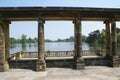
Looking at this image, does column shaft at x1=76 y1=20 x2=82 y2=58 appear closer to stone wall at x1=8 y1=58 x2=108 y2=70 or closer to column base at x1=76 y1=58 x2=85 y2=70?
column base at x1=76 y1=58 x2=85 y2=70

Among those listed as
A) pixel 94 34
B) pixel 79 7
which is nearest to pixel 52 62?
pixel 79 7

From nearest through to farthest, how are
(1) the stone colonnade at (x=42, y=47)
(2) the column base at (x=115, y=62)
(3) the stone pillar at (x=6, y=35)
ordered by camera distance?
(1) the stone colonnade at (x=42, y=47) < (2) the column base at (x=115, y=62) < (3) the stone pillar at (x=6, y=35)

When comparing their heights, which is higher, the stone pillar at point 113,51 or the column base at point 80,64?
the stone pillar at point 113,51

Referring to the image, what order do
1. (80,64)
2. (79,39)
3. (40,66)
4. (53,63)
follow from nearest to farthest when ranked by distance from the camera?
(40,66)
(80,64)
(79,39)
(53,63)

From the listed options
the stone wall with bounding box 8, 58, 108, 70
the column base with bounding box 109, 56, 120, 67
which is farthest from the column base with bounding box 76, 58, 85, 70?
the column base with bounding box 109, 56, 120, 67

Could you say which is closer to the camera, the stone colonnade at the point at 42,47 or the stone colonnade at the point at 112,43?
the stone colonnade at the point at 42,47

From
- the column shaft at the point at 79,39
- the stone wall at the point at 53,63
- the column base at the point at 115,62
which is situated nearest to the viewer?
the column shaft at the point at 79,39

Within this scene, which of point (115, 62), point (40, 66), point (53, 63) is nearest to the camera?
point (40, 66)

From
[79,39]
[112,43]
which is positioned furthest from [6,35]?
[112,43]

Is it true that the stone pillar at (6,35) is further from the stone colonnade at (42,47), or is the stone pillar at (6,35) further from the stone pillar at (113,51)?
the stone pillar at (113,51)

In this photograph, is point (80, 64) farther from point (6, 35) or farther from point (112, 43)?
point (6, 35)

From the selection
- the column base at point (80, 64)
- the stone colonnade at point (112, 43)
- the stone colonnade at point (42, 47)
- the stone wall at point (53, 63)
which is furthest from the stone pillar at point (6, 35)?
the stone colonnade at point (112, 43)

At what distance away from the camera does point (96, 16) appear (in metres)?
13.5

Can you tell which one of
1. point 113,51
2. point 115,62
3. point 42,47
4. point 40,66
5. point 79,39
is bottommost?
point 40,66
